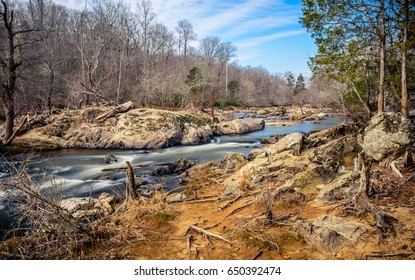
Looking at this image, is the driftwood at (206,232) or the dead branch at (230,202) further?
the dead branch at (230,202)

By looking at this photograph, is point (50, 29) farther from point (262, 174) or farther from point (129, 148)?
point (262, 174)

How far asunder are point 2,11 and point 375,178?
16.5 m

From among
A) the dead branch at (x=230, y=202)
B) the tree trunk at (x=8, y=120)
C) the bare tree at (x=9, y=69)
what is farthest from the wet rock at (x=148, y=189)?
the tree trunk at (x=8, y=120)

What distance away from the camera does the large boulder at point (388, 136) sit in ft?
17.9

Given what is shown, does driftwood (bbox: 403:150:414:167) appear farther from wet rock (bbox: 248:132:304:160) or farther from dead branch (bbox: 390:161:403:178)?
wet rock (bbox: 248:132:304:160)

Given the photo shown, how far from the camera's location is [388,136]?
220 inches

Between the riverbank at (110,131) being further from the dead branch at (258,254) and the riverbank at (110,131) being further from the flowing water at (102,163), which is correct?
the dead branch at (258,254)

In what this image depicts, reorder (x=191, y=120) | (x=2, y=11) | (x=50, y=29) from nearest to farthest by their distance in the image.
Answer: (x=50, y=29) → (x=2, y=11) → (x=191, y=120)

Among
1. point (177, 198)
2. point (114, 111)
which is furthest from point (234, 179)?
point (114, 111)

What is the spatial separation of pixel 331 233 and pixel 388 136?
127 inches

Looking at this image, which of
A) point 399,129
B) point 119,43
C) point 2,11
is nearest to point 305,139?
point 399,129

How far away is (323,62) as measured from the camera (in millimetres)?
7098

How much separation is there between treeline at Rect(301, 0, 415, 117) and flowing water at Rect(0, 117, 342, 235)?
5880mm

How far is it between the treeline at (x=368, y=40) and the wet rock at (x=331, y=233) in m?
4.01
